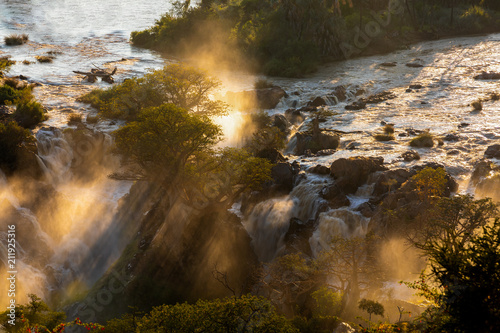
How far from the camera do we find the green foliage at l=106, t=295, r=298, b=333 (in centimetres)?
1521

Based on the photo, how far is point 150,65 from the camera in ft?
215

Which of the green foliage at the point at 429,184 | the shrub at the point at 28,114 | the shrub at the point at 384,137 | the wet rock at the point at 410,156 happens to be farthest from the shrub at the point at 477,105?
the shrub at the point at 28,114

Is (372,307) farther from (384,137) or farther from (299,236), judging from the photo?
(384,137)

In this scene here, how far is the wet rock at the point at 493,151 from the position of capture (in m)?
30.1

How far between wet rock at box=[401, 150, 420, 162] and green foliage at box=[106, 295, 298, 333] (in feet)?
64.0

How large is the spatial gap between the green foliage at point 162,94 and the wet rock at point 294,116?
26.5 feet

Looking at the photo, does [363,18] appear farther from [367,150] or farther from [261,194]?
[261,194]

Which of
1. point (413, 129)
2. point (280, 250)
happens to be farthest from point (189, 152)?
point (413, 129)

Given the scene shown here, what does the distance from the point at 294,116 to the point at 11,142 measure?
26.2m

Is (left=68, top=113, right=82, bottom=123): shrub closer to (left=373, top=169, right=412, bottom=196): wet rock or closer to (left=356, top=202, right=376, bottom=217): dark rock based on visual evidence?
(left=356, top=202, right=376, bottom=217): dark rock

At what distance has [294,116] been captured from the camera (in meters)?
44.7

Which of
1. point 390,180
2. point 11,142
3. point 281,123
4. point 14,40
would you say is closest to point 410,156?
point 390,180

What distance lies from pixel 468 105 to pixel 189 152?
100 ft

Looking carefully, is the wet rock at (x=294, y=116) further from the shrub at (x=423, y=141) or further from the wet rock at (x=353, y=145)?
the shrub at (x=423, y=141)
